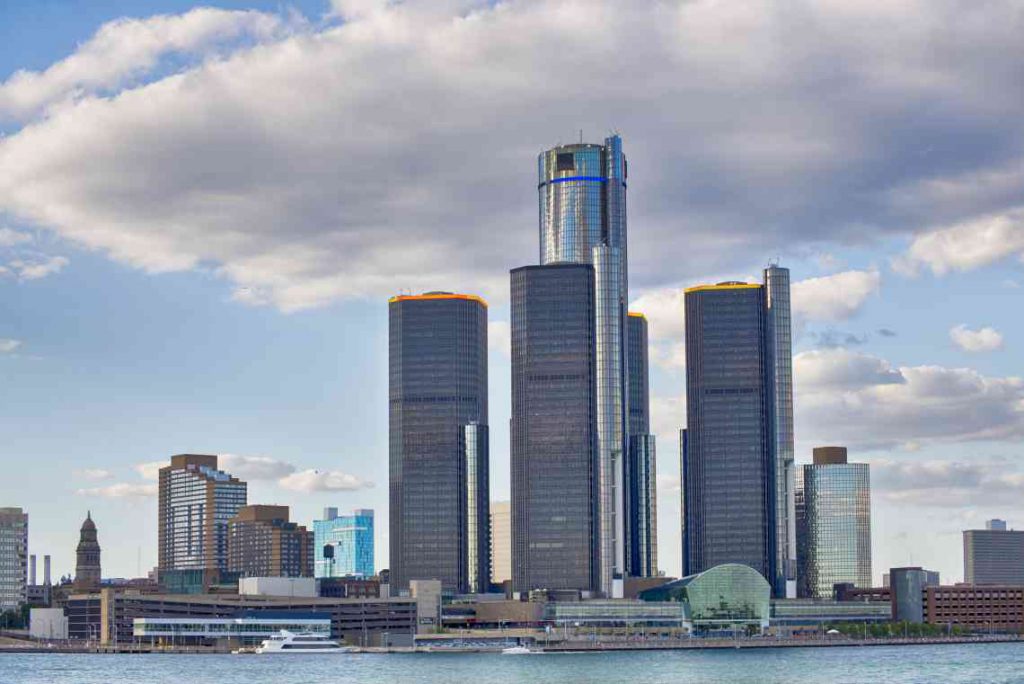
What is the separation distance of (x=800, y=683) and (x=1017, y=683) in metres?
23.5

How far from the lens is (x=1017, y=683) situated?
19825cm

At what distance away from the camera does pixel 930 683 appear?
652 ft

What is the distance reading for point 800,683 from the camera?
654ft

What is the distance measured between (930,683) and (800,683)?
14128mm

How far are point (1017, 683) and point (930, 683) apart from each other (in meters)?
9.39

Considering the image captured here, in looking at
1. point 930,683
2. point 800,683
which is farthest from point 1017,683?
point 800,683

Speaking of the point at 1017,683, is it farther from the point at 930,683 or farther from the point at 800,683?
the point at 800,683
